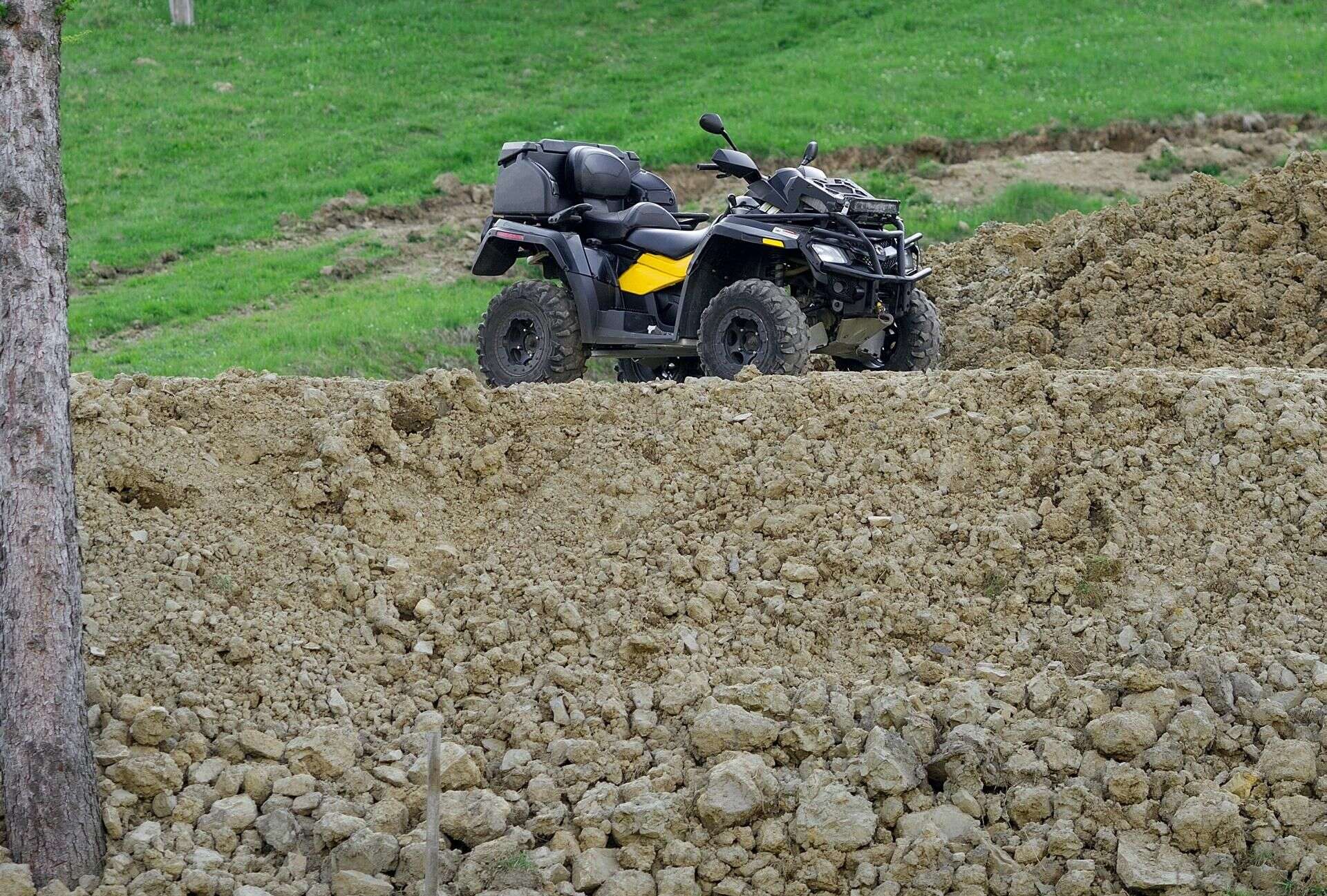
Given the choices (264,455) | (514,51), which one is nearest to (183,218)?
(514,51)

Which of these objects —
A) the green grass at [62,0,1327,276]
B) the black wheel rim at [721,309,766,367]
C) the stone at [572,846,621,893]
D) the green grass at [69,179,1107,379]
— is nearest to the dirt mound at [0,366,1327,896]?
the stone at [572,846,621,893]

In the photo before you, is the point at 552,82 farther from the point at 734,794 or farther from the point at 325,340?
the point at 734,794

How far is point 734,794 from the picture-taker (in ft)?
19.0

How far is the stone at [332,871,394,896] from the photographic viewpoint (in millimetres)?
5480

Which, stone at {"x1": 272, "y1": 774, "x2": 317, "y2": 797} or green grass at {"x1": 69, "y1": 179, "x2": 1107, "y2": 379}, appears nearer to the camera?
stone at {"x1": 272, "y1": 774, "x2": 317, "y2": 797}

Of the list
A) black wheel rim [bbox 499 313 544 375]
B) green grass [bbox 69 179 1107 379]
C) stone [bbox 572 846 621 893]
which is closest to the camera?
stone [bbox 572 846 621 893]

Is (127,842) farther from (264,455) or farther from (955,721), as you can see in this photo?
(955,721)

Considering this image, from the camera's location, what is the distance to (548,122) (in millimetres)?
21297

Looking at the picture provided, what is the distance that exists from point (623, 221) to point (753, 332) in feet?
5.18

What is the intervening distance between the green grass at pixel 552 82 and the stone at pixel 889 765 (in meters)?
13.2

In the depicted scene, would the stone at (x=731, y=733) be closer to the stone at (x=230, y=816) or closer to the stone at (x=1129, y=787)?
the stone at (x=1129, y=787)

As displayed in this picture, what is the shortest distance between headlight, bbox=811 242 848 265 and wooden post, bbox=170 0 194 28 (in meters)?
20.5

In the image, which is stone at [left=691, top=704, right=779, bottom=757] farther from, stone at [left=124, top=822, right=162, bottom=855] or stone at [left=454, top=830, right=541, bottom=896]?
stone at [left=124, top=822, right=162, bottom=855]

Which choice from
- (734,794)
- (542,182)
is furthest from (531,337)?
(734,794)
